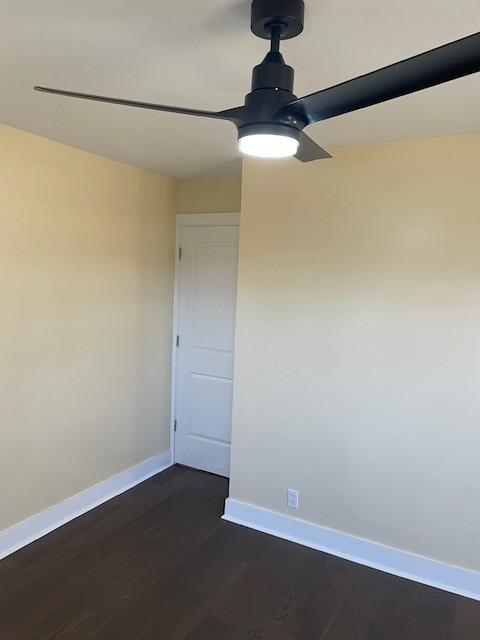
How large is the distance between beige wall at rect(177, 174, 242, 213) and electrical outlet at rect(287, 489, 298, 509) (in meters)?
2.03

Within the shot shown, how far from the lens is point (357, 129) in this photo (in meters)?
2.42

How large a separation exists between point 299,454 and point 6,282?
199cm

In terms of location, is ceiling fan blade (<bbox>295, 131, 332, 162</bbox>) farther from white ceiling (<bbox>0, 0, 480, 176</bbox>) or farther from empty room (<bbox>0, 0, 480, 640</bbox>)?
white ceiling (<bbox>0, 0, 480, 176</bbox>)

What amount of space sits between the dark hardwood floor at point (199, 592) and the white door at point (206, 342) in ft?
2.75

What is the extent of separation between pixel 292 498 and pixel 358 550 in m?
0.48

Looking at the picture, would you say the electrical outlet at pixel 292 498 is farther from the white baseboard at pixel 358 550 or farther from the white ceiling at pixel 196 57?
the white ceiling at pixel 196 57

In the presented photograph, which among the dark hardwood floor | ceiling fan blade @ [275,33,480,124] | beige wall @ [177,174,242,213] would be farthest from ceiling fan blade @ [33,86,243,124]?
beige wall @ [177,174,242,213]

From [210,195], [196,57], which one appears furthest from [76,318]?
[196,57]

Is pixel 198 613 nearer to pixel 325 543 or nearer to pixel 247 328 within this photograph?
pixel 325 543

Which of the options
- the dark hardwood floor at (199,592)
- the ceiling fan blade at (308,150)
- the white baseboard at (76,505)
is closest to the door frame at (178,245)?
the white baseboard at (76,505)

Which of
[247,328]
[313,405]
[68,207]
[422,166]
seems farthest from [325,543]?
[68,207]

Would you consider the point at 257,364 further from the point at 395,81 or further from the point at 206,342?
the point at 395,81

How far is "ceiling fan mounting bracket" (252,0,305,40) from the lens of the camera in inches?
50.9

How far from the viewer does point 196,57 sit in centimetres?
165
